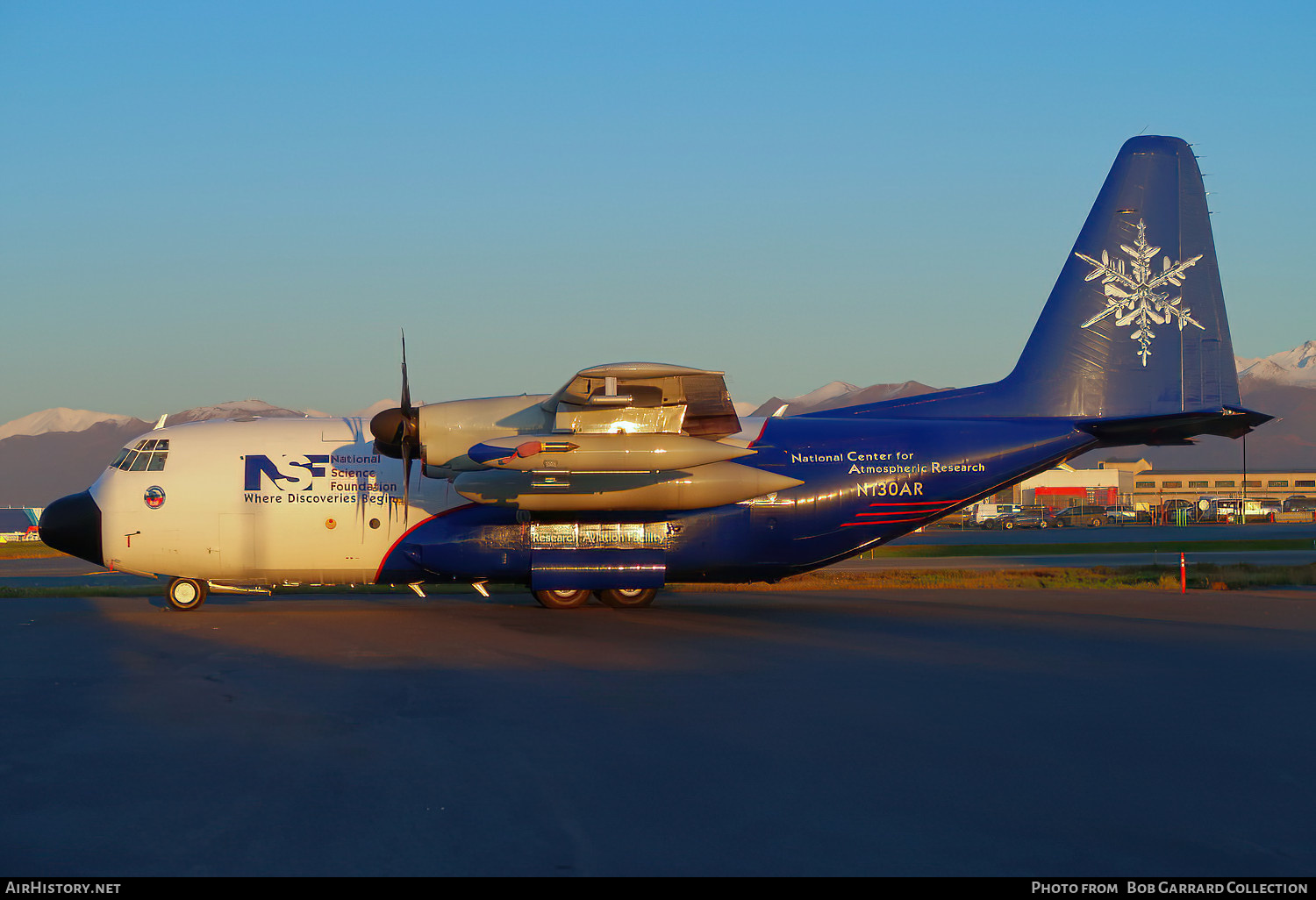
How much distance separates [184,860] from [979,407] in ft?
56.7

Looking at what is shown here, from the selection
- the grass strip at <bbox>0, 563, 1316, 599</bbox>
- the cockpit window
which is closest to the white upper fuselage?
the cockpit window

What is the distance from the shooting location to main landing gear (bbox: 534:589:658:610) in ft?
63.4

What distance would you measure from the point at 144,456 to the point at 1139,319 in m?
19.3

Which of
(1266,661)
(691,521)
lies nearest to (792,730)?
(1266,661)

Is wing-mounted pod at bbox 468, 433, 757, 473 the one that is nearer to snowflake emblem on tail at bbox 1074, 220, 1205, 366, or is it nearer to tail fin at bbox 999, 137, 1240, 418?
tail fin at bbox 999, 137, 1240, 418

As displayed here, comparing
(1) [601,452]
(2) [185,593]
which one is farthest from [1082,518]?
(2) [185,593]

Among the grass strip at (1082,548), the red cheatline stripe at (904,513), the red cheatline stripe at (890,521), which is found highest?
the red cheatline stripe at (904,513)

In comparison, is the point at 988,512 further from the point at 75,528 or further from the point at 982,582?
the point at 75,528

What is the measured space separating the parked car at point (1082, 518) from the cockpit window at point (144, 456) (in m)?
66.6

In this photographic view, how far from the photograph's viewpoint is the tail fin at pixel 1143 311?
19.8 m

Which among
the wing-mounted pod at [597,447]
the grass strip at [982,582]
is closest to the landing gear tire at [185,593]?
the grass strip at [982,582]

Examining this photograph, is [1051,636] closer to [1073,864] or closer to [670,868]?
[1073,864]

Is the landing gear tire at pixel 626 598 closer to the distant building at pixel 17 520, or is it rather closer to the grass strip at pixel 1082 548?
the grass strip at pixel 1082 548
